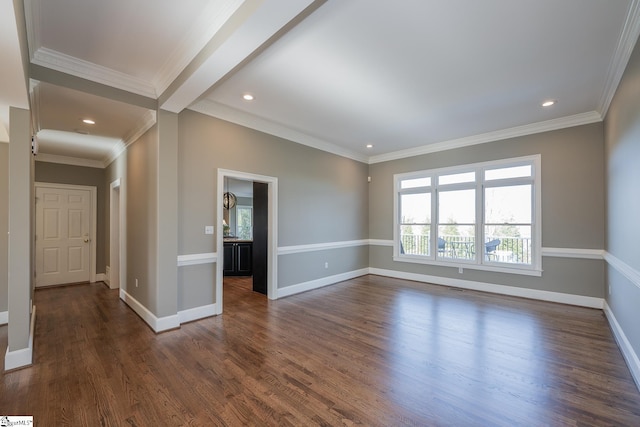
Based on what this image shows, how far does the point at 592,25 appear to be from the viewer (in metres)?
2.30

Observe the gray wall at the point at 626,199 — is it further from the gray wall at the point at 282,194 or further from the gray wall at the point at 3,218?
the gray wall at the point at 3,218

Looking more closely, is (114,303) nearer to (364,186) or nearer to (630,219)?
(364,186)

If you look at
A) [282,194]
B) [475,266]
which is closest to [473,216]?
[475,266]

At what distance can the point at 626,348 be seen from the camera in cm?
267

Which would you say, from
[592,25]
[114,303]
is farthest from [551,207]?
[114,303]

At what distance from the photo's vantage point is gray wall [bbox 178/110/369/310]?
12.0 ft

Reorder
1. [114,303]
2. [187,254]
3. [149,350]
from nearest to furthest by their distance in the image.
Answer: [149,350]
[187,254]
[114,303]

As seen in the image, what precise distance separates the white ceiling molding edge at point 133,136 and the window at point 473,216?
16.1 feet

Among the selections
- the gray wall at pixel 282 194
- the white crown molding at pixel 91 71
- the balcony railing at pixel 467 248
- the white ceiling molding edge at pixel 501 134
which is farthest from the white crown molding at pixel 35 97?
the balcony railing at pixel 467 248

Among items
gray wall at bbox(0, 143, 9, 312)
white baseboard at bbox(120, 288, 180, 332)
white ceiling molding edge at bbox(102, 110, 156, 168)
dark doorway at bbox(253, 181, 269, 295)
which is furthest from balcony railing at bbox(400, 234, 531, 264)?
gray wall at bbox(0, 143, 9, 312)

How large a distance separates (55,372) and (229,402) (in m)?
1.71

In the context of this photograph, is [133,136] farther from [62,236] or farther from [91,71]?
[62,236]

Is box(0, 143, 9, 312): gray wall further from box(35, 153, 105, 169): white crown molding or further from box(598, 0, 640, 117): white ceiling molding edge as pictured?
box(598, 0, 640, 117): white ceiling molding edge

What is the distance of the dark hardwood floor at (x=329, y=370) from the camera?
75.4 inches
